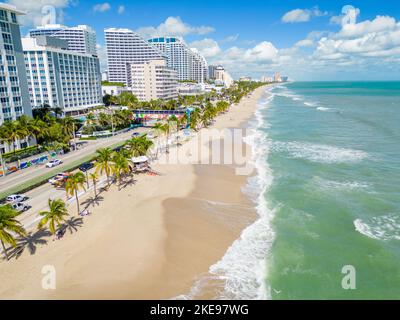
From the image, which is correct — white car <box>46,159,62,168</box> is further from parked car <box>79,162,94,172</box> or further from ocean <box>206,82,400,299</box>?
ocean <box>206,82,400,299</box>

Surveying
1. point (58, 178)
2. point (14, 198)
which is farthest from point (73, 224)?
point (58, 178)

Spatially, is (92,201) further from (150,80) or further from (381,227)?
(150,80)

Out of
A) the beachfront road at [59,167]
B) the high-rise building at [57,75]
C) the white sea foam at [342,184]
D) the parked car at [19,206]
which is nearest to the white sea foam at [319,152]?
the white sea foam at [342,184]

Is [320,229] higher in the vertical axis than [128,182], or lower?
lower

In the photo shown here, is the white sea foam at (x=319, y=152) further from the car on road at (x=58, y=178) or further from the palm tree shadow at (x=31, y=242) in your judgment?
the palm tree shadow at (x=31, y=242)

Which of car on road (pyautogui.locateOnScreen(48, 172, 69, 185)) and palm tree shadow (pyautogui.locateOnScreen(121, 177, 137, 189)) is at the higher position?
car on road (pyautogui.locateOnScreen(48, 172, 69, 185))

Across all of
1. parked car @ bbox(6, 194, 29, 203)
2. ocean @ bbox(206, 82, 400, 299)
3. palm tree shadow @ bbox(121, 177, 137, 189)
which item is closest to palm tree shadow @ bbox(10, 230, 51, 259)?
parked car @ bbox(6, 194, 29, 203)
